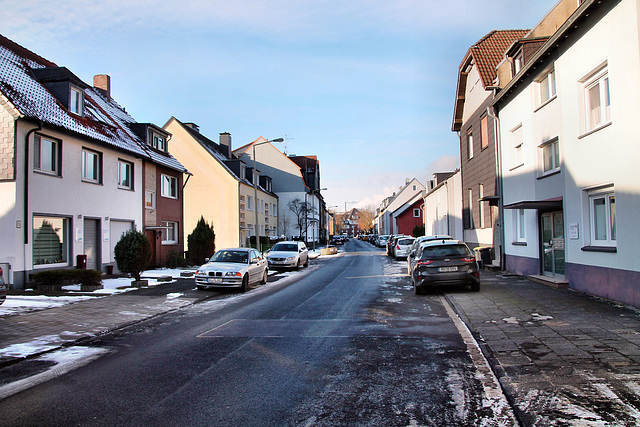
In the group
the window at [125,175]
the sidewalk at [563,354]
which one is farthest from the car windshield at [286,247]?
the sidewalk at [563,354]

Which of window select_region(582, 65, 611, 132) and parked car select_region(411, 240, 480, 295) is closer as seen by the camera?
window select_region(582, 65, 611, 132)

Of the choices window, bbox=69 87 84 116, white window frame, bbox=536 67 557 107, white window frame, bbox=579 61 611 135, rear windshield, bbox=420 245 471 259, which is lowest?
rear windshield, bbox=420 245 471 259

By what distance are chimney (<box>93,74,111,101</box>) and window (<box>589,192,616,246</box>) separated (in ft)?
Answer: 80.4

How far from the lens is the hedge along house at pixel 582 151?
9.51m

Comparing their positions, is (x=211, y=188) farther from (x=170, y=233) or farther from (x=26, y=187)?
(x=26, y=187)

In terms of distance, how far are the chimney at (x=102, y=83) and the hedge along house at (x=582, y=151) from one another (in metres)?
21.0

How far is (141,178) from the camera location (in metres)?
22.5

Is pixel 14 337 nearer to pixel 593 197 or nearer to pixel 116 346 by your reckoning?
pixel 116 346

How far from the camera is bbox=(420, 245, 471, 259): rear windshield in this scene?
42.8ft

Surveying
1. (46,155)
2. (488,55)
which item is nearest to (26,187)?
(46,155)

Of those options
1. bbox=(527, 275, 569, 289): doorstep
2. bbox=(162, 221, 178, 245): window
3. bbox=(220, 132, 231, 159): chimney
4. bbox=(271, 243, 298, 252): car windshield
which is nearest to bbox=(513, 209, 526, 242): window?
bbox=(527, 275, 569, 289): doorstep

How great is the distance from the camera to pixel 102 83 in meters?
26.2

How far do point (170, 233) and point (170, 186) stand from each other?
2627mm

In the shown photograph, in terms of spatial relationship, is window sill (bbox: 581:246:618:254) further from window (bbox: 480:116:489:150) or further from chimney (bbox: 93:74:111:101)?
chimney (bbox: 93:74:111:101)
